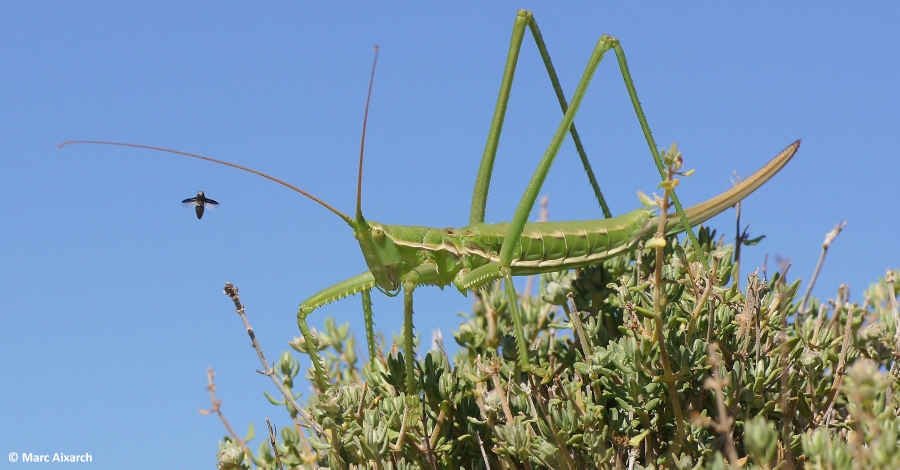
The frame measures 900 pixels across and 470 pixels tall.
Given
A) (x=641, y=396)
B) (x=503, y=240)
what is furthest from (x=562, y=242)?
(x=641, y=396)

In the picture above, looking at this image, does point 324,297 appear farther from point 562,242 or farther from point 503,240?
point 562,242

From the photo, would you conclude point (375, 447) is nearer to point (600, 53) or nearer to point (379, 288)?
point (379, 288)

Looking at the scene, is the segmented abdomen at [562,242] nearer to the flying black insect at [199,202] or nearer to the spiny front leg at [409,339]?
the spiny front leg at [409,339]

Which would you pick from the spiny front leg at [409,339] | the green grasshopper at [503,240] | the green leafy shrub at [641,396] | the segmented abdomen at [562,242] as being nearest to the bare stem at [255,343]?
the green leafy shrub at [641,396]

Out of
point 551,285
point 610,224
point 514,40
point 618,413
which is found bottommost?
point 618,413

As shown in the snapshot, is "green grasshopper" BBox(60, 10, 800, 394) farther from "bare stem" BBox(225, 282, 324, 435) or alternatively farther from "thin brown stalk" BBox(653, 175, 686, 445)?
"thin brown stalk" BBox(653, 175, 686, 445)

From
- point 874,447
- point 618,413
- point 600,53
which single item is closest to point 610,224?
point 600,53

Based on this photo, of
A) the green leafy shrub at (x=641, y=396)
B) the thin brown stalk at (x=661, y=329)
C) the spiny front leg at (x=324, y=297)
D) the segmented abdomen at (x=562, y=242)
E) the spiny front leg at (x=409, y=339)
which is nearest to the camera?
the thin brown stalk at (x=661, y=329)
